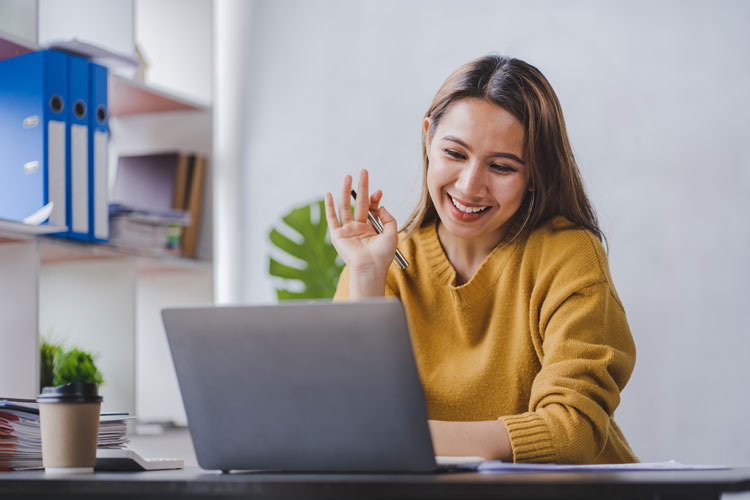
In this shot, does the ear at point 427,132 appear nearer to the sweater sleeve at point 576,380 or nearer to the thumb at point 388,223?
the thumb at point 388,223

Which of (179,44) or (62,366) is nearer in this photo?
(62,366)

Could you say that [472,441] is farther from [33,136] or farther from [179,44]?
[179,44]

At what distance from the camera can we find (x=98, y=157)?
6.75 feet

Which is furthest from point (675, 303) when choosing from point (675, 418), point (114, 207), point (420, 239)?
point (114, 207)

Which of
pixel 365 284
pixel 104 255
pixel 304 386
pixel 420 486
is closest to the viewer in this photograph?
pixel 420 486

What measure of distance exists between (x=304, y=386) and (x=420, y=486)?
0.18 meters

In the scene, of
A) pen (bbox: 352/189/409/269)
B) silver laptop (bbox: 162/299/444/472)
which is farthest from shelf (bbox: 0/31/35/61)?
silver laptop (bbox: 162/299/444/472)

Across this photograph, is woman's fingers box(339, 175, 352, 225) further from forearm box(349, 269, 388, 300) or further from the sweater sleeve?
the sweater sleeve

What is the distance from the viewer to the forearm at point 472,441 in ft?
3.63

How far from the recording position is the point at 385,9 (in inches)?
115

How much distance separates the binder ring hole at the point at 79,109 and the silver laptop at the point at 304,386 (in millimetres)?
1251

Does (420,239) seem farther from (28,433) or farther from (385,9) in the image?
(385,9)

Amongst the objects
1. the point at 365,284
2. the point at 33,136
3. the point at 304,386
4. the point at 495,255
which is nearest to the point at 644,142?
the point at 495,255

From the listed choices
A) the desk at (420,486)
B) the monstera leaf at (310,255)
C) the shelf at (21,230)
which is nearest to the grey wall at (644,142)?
the monstera leaf at (310,255)
